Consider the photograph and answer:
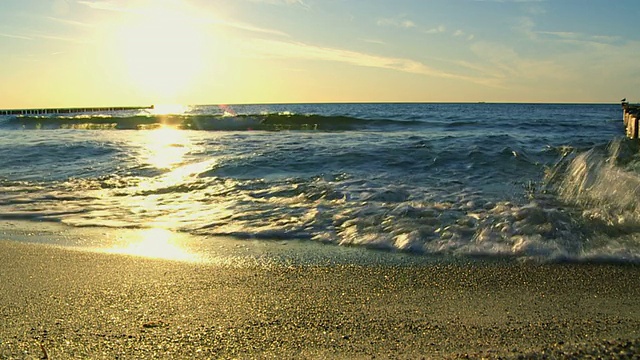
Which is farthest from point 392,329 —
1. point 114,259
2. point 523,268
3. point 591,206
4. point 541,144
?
point 541,144

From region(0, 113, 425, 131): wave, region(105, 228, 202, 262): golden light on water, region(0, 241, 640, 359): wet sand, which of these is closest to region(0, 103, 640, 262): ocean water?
region(105, 228, 202, 262): golden light on water

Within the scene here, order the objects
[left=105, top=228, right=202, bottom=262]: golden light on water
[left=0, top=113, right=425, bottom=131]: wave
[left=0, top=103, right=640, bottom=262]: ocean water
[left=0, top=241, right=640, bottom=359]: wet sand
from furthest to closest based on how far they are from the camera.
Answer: [left=0, top=113, right=425, bottom=131]: wave, [left=0, top=103, right=640, bottom=262]: ocean water, [left=105, top=228, right=202, bottom=262]: golden light on water, [left=0, top=241, right=640, bottom=359]: wet sand

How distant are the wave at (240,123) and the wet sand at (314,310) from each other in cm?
1835

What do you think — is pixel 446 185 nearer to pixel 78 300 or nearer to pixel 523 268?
pixel 523 268

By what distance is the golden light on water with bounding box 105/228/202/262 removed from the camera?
4086mm

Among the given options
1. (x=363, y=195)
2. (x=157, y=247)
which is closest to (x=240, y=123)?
(x=363, y=195)

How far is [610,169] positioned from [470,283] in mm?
4218

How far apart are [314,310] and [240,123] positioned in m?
22.8

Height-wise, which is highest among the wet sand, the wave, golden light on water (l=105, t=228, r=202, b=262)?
the wave

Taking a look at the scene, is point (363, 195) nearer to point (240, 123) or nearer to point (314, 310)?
point (314, 310)

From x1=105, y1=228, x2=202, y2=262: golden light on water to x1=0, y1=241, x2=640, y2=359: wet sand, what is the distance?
0.20m

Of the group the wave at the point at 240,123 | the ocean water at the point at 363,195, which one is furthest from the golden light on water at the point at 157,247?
the wave at the point at 240,123

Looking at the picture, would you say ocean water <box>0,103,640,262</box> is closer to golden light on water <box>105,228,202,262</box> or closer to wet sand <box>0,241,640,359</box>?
golden light on water <box>105,228,202,262</box>

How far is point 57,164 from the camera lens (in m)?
10.6
